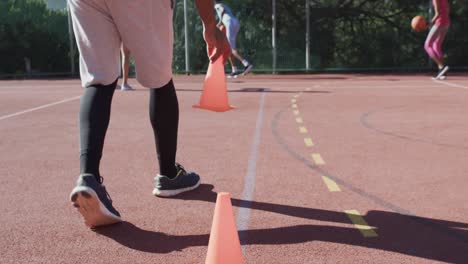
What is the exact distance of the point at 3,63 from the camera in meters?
22.7

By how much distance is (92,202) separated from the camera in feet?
9.57

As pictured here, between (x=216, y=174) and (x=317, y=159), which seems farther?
(x=317, y=159)

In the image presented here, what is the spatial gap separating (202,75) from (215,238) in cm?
1902

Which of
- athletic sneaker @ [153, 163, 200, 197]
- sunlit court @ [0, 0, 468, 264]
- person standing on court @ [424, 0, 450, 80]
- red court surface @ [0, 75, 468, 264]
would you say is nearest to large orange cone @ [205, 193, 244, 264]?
sunlit court @ [0, 0, 468, 264]

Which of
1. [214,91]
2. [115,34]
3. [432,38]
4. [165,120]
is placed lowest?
[165,120]

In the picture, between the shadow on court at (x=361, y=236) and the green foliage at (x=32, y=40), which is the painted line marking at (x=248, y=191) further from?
the green foliage at (x=32, y=40)

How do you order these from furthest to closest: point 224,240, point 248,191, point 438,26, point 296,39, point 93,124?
point 296,39 → point 438,26 → point 248,191 → point 93,124 → point 224,240

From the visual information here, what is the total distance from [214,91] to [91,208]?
1.72 meters

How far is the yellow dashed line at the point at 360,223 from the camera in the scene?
3.05m

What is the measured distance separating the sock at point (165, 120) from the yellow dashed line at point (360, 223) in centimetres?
120

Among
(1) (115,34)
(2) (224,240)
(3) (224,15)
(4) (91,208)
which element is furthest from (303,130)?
(3) (224,15)

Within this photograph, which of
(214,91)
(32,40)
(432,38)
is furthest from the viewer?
(32,40)

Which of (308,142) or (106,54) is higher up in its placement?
(106,54)

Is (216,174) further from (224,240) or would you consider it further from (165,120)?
(224,240)
